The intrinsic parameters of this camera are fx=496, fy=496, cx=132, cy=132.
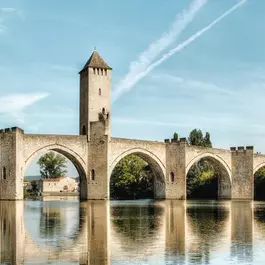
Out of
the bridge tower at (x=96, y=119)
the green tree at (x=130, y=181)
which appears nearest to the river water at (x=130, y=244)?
the bridge tower at (x=96, y=119)

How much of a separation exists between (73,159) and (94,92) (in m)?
7.32

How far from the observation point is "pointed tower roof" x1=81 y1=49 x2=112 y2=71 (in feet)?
149

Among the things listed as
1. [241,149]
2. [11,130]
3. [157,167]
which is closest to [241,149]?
[241,149]

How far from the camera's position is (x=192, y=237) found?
13.6 metres

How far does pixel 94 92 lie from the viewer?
4472 centimetres

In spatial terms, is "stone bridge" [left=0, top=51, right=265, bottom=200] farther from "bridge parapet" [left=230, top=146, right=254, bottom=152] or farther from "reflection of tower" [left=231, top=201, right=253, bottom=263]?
"reflection of tower" [left=231, top=201, right=253, bottom=263]

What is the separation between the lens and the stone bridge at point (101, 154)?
37.4m

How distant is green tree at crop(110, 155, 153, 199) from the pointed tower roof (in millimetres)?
19416

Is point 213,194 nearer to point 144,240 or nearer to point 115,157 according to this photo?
point 115,157

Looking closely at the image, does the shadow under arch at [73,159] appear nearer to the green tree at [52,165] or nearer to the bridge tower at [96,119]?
the bridge tower at [96,119]

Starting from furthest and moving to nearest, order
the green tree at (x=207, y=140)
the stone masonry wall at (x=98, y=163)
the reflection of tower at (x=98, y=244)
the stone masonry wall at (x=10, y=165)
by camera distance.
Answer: the green tree at (x=207, y=140) < the stone masonry wall at (x=98, y=163) < the stone masonry wall at (x=10, y=165) < the reflection of tower at (x=98, y=244)

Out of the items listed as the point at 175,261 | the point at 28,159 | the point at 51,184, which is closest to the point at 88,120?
the point at 28,159

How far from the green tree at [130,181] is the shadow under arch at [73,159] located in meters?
20.9

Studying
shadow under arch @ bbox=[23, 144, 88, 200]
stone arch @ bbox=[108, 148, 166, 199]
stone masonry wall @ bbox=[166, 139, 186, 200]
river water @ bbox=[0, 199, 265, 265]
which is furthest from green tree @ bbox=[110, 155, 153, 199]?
river water @ bbox=[0, 199, 265, 265]
